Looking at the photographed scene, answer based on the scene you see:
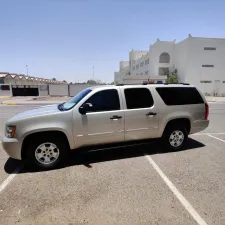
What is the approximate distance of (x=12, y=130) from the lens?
11.6 feet

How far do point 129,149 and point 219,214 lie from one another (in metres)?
2.79

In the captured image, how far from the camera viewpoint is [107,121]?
4.02 meters

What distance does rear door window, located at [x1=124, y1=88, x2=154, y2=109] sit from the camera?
4.27 meters

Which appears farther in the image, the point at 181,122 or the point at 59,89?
the point at 59,89

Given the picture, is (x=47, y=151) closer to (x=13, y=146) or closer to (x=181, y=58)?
(x=13, y=146)

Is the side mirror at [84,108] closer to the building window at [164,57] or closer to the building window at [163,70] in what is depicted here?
the building window at [163,70]

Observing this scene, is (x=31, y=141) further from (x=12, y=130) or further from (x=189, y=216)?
(x=189, y=216)

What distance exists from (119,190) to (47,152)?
179 cm

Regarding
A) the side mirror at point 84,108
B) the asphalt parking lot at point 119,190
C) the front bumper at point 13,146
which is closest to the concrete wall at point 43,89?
the asphalt parking lot at point 119,190

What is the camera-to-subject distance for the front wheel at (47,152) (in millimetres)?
3684

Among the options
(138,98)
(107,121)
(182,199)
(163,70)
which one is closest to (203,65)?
(163,70)

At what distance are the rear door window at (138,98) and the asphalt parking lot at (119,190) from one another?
4.44ft

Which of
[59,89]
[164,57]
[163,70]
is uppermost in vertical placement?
[164,57]

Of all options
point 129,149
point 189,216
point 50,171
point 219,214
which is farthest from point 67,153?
point 219,214
